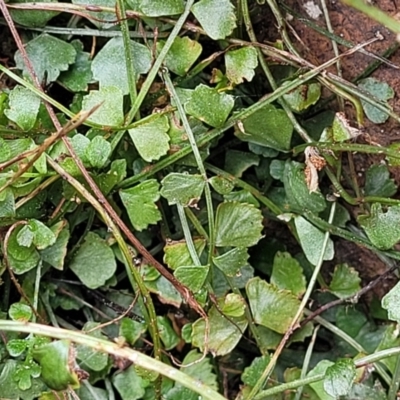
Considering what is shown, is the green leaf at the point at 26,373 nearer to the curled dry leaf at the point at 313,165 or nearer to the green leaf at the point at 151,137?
the green leaf at the point at 151,137

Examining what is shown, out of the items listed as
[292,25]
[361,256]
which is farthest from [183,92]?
[361,256]

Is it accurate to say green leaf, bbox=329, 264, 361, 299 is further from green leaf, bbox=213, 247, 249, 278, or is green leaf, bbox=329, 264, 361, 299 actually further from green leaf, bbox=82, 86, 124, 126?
green leaf, bbox=82, 86, 124, 126

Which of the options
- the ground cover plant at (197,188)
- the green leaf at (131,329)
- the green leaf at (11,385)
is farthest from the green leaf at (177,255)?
the green leaf at (11,385)

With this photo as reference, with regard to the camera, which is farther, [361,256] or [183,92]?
[361,256]

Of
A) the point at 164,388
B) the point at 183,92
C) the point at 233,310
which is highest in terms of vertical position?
the point at 183,92

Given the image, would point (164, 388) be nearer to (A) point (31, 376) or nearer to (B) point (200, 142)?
(A) point (31, 376)

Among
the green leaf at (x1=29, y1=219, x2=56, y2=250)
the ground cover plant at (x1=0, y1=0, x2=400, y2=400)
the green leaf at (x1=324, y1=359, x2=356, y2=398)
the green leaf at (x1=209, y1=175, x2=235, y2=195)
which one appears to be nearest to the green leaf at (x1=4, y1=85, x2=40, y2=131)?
the ground cover plant at (x1=0, y1=0, x2=400, y2=400)
